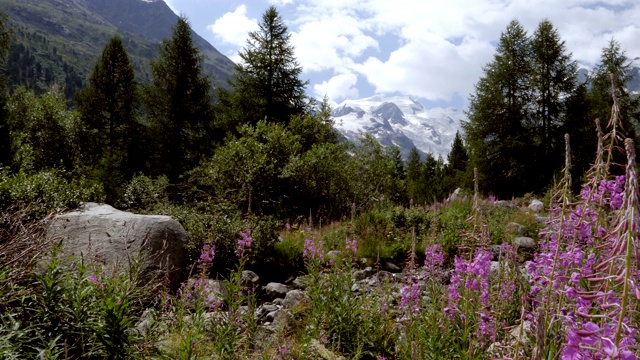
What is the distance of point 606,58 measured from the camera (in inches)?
1180

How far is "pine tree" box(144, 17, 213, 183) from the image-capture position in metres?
23.1

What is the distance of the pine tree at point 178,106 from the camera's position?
2312 cm

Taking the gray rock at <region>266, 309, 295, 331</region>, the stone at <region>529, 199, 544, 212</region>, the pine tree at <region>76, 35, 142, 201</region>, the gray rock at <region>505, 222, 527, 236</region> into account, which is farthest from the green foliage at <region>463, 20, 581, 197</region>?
the pine tree at <region>76, 35, 142, 201</region>

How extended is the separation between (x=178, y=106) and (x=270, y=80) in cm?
609

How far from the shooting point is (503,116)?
23156mm

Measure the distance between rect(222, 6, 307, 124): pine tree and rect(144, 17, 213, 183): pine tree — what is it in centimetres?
309

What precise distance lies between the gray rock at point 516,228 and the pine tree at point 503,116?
1264cm

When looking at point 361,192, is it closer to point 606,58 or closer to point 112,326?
point 112,326

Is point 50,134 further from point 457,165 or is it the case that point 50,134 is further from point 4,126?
point 457,165

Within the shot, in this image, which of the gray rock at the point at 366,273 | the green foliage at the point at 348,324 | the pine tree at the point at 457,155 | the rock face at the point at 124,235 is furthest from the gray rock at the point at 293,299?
the pine tree at the point at 457,155

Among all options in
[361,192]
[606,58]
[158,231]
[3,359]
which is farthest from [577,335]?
[606,58]

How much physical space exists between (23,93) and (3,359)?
36.2 meters

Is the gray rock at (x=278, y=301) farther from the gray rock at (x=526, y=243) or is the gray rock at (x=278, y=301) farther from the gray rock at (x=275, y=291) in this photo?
the gray rock at (x=526, y=243)

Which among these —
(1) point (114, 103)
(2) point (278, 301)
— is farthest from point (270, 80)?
(2) point (278, 301)
